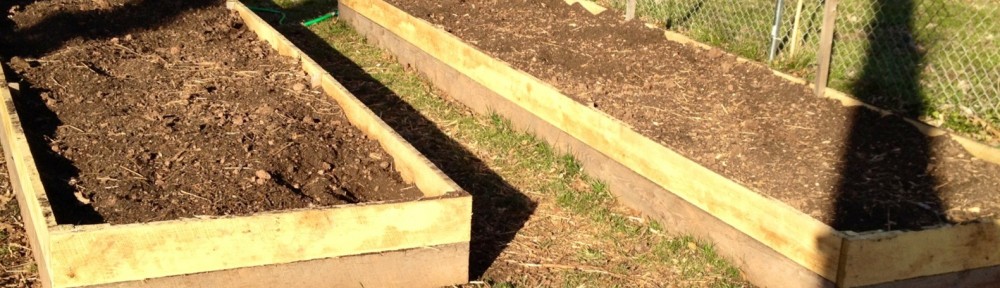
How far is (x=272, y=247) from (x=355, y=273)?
39 centimetres

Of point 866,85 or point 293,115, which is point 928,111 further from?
point 293,115

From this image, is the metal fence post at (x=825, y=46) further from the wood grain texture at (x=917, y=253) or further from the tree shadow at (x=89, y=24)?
the tree shadow at (x=89, y=24)

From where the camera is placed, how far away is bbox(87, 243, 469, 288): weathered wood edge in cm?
442

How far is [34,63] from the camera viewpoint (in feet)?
23.8

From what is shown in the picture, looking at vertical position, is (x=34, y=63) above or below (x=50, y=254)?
below

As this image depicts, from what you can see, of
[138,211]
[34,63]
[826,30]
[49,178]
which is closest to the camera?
[138,211]

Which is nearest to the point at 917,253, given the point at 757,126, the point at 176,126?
the point at 757,126

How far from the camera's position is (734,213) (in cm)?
→ 511

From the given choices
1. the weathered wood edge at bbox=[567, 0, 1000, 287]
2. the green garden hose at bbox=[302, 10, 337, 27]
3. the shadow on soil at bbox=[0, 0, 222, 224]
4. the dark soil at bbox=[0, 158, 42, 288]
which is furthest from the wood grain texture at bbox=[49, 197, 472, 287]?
the green garden hose at bbox=[302, 10, 337, 27]

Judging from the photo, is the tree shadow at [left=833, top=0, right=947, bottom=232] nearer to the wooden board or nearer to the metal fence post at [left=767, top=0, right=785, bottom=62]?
the wooden board

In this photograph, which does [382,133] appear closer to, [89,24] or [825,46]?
[825,46]

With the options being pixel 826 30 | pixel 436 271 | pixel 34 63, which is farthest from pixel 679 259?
pixel 34 63

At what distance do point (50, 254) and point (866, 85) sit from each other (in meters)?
5.54

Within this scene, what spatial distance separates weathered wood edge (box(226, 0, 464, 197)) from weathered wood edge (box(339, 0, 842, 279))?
3.51ft
